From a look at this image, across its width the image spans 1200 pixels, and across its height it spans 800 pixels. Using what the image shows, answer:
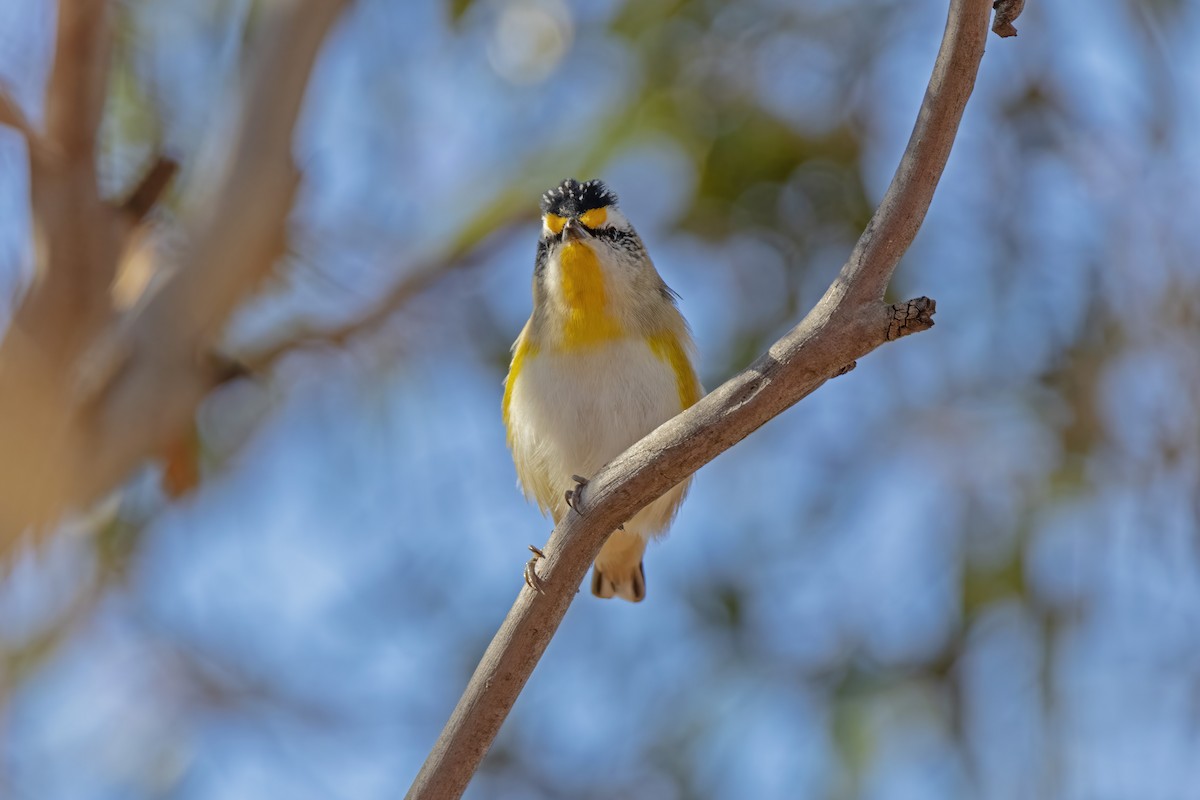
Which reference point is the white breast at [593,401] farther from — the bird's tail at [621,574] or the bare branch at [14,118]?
the bare branch at [14,118]

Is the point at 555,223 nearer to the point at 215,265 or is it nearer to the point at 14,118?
the point at 215,265

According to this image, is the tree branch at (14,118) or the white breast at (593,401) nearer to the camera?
the white breast at (593,401)

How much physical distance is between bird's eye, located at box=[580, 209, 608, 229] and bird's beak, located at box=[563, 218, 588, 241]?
0.24 feet

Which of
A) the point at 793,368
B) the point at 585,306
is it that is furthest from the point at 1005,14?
the point at 585,306

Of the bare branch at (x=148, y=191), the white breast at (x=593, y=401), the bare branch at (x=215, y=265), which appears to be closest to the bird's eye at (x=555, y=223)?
the white breast at (x=593, y=401)

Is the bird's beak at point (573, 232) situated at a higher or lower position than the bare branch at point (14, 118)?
higher

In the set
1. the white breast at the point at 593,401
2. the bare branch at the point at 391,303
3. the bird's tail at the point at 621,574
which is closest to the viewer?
the white breast at the point at 593,401

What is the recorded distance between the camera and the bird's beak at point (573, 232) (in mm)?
2977

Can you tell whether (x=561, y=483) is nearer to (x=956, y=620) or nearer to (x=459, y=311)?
(x=956, y=620)

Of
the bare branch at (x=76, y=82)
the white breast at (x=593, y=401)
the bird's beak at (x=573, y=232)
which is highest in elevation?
the bird's beak at (x=573, y=232)

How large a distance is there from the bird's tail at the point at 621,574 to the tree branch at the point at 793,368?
4.21 ft

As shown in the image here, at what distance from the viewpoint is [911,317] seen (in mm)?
1696

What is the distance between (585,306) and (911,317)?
1.29 metres

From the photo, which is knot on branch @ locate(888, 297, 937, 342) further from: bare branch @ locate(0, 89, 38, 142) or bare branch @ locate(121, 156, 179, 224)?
bare branch @ locate(121, 156, 179, 224)
